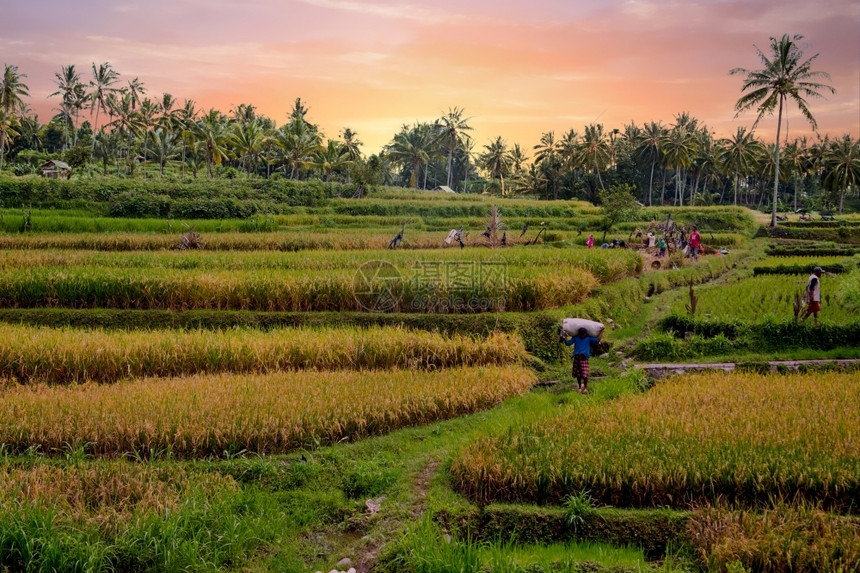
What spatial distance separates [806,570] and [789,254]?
943 inches

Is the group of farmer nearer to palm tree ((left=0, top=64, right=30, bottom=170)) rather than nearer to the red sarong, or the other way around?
the red sarong

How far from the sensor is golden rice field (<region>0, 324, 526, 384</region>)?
10555 mm

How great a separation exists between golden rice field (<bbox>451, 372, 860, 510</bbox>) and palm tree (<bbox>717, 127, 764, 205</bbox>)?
51176 millimetres

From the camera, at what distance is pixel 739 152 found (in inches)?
2092

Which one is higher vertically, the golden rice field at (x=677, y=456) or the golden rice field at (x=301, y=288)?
the golden rice field at (x=301, y=288)

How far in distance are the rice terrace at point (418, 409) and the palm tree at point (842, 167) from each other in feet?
114

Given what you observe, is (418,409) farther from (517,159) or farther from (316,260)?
(517,159)

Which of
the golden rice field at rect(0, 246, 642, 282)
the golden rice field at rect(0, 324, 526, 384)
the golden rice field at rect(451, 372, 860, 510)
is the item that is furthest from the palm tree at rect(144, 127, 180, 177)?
the golden rice field at rect(451, 372, 860, 510)

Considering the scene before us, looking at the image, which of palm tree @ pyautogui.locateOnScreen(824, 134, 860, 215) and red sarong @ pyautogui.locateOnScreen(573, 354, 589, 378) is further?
palm tree @ pyautogui.locateOnScreen(824, 134, 860, 215)

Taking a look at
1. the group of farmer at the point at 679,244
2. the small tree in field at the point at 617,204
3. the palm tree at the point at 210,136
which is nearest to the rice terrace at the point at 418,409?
the group of farmer at the point at 679,244

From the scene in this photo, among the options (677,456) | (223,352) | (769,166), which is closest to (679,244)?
(223,352)

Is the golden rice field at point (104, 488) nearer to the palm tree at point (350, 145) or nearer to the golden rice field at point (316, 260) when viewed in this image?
the golden rice field at point (316, 260)

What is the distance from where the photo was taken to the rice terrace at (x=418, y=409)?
17.5ft

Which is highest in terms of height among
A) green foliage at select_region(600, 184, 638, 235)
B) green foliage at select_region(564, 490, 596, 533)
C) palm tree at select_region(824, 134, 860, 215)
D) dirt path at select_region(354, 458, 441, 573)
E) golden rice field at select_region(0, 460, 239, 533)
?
palm tree at select_region(824, 134, 860, 215)
